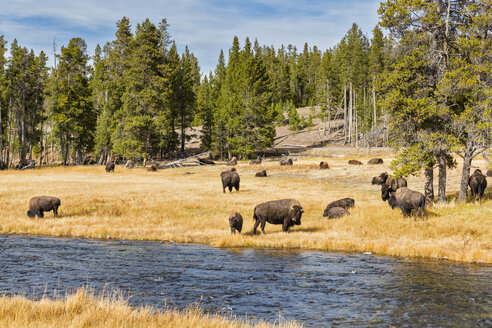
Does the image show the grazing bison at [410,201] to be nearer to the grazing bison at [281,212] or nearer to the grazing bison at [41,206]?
the grazing bison at [281,212]

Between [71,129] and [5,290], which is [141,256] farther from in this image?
[71,129]

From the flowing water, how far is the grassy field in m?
1.80

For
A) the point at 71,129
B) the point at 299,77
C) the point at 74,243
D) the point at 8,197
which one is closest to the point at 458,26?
the point at 74,243

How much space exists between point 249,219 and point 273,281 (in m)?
12.1

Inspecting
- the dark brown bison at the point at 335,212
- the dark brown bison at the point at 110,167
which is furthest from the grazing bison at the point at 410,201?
the dark brown bison at the point at 110,167

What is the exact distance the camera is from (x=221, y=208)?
2788 cm

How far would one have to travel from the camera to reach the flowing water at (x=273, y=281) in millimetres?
9531

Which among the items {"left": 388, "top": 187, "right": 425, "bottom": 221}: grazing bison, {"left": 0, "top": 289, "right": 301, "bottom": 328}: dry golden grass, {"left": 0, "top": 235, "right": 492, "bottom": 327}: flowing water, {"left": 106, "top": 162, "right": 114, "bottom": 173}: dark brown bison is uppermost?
{"left": 106, "top": 162, "right": 114, "bottom": 173}: dark brown bison

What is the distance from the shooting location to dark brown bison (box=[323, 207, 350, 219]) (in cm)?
2373

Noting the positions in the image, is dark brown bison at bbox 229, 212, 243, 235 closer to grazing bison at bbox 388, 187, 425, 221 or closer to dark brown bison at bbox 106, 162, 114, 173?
grazing bison at bbox 388, 187, 425, 221

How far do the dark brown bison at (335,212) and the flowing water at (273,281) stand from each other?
6.93 m

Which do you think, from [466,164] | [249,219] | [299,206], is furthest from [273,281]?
[466,164]

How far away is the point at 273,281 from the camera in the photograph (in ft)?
40.7

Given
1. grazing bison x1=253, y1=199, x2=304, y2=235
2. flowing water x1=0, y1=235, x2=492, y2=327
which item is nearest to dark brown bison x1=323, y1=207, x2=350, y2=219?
grazing bison x1=253, y1=199, x2=304, y2=235
